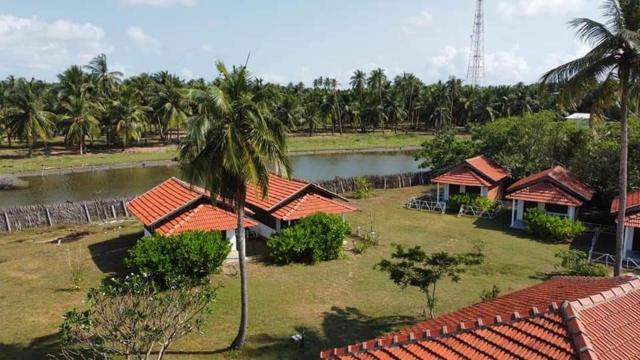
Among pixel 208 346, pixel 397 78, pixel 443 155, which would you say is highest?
pixel 397 78

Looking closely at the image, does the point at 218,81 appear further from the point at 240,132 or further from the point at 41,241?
the point at 41,241

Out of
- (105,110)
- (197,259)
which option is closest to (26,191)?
(105,110)

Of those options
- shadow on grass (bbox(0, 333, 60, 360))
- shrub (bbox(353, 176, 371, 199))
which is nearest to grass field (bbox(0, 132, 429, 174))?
shrub (bbox(353, 176, 371, 199))

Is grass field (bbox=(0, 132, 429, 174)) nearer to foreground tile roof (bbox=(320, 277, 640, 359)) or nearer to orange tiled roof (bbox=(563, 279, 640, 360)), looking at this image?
foreground tile roof (bbox=(320, 277, 640, 359))

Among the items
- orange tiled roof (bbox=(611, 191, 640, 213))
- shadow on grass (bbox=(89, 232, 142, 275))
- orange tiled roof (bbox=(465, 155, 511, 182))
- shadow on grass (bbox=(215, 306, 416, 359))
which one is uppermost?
orange tiled roof (bbox=(465, 155, 511, 182))

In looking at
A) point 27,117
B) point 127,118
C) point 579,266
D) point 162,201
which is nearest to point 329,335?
point 579,266

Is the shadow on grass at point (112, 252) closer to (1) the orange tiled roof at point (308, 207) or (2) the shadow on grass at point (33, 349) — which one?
(2) the shadow on grass at point (33, 349)

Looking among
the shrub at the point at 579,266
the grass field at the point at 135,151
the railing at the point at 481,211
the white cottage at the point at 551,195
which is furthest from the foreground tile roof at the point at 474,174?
the grass field at the point at 135,151
